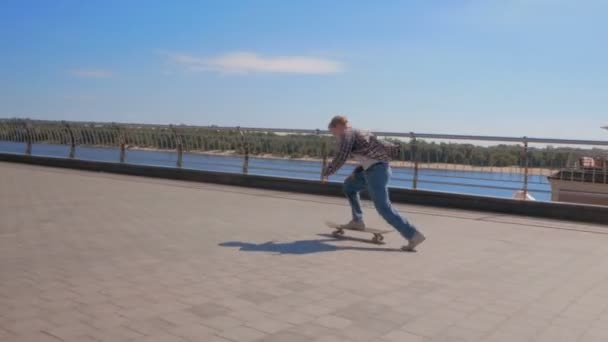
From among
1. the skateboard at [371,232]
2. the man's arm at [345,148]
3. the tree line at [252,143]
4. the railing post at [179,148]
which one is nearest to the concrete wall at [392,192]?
the railing post at [179,148]

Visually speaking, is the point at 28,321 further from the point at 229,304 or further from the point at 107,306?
the point at 229,304

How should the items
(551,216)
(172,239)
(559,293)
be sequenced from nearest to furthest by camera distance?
1. (559,293)
2. (172,239)
3. (551,216)

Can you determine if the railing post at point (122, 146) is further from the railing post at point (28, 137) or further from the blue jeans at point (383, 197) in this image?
the blue jeans at point (383, 197)

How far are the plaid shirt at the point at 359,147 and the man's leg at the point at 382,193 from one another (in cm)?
14

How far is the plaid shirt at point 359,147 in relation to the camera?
698cm

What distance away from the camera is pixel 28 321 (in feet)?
13.0

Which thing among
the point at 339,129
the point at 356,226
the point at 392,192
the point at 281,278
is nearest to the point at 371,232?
the point at 356,226

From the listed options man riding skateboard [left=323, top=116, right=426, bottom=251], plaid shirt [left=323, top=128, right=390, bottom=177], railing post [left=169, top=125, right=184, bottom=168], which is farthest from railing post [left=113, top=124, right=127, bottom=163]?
plaid shirt [left=323, top=128, right=390, bottom=177]

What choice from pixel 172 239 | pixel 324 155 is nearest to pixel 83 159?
pixel 324 155

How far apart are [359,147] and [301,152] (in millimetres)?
6628

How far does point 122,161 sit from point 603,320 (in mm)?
14688

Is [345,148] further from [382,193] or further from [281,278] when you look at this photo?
[281,278]

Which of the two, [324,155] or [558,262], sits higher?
[324,155]

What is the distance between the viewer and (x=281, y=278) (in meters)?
Result: 5.37
